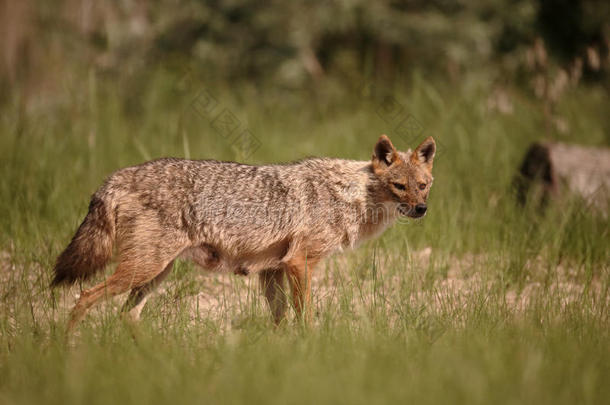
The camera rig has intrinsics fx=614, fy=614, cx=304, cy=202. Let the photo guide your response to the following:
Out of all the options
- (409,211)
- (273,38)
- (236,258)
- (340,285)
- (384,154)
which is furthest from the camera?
(273,38)

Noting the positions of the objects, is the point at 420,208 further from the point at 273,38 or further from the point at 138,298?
the point at 273,38

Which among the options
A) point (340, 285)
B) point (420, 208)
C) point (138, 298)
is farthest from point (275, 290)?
point (420, 208)

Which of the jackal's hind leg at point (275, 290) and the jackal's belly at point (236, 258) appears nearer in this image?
the jackal's belly at point (236, 258)

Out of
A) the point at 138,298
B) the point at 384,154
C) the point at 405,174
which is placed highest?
the point at 384,154

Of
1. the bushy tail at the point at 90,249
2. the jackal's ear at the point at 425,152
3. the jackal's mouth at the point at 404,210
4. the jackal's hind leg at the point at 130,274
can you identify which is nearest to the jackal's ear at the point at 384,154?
the jackal's ear at the point at 425,152

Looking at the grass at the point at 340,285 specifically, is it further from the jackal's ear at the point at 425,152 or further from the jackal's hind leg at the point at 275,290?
the jackal's ear at the point at 425,152

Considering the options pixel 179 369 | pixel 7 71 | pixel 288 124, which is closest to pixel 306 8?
pixel 288 124

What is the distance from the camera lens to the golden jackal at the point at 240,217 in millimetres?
4879

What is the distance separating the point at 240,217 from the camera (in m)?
5.30

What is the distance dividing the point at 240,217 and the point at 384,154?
1.51 meters

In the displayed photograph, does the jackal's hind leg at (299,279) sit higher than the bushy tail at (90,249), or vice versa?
the bushy tail at (90,249)

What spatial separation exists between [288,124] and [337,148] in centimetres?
210

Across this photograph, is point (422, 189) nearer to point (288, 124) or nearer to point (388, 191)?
point (388, 191)

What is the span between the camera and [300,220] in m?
5.47
